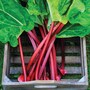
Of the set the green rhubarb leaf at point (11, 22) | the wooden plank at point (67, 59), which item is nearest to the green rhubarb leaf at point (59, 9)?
the green rhubarb leaf at point (11, 22)

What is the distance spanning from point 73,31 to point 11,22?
36cm

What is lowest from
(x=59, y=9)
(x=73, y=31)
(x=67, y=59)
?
(x=67, y=59)

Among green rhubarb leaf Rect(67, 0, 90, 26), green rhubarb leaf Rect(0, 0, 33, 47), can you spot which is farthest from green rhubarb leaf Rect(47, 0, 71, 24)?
green rhubarb leaf Rect(0, 0, 33, 47)

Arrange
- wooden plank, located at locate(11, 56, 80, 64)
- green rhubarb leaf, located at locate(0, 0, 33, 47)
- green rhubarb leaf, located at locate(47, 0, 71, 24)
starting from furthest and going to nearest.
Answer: wooden plank, located at locate(11, 56, 80, 64) → green rhubarb leaf, located at locate(0, 0, 33, 47) → green rhubarb leaf, located at locate(47, 0, 71, 24)

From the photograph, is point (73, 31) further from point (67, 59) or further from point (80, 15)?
point (67, 59)

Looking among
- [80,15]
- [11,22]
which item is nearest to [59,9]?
[80,15]

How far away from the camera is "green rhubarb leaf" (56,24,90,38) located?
6.51 ft

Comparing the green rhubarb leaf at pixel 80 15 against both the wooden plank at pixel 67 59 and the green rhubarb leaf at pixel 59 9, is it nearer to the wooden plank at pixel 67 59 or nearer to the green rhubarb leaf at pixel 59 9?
the green rhubarb leaf at pixel 59 9

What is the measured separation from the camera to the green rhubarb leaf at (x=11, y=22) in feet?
6.38

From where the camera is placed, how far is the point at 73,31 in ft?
6.53

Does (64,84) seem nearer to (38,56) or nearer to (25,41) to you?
(38,56)

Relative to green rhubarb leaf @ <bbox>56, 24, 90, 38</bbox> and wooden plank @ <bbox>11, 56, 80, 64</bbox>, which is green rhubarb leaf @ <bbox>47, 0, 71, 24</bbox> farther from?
wooden plank @ <bbox>11, 56, 80, 64</bbox>

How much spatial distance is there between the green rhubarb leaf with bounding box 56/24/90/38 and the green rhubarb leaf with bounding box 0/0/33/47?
212 mm

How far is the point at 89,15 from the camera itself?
1.92 meters
